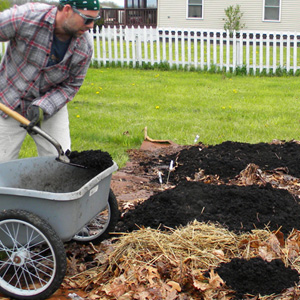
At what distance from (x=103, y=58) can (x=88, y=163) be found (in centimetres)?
1205

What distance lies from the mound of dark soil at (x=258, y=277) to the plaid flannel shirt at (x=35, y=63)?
6.12 feet

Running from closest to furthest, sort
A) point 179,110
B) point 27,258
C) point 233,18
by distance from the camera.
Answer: point 27,258
point 179,110
point 233,18

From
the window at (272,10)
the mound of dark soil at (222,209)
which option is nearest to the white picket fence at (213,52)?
the mound of dark soil at (222,209)

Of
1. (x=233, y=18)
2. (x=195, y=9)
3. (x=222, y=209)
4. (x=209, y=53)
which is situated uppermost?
(x=195, y=9)

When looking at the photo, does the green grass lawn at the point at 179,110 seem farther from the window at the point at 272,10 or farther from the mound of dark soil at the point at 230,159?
the window at the point at 272,10

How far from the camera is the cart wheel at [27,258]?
3.23m

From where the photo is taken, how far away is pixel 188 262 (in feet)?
11.4

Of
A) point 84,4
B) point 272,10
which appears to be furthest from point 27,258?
point 272,10

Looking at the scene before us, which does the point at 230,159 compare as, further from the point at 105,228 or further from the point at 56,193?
the point at 56,193

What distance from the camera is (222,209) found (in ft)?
13.6

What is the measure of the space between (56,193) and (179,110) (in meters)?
6.27

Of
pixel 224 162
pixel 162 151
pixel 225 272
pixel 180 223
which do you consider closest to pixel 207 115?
pixel 162 151

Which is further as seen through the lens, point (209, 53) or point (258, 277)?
point (209, 53)

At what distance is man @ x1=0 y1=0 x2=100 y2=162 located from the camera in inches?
151
